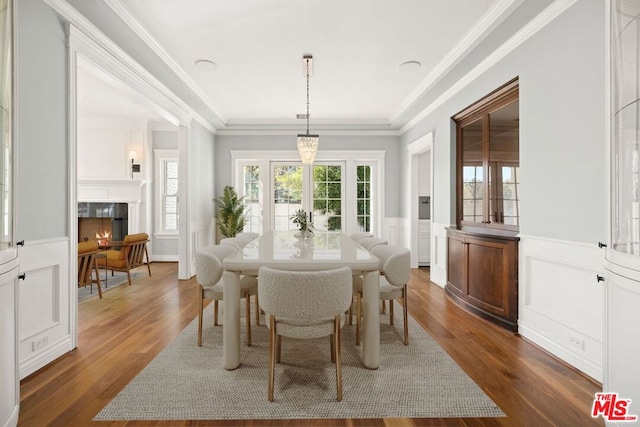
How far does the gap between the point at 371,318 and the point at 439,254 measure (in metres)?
3.11

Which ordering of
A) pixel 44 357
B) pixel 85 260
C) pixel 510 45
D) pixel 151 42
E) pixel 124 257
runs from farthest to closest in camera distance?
pixel 124 257
pixel 85 260
pixel 151 42
pixel 510 45
pixel 44 357

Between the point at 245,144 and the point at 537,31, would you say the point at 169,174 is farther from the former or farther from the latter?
the point at 537,31

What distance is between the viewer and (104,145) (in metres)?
6.40

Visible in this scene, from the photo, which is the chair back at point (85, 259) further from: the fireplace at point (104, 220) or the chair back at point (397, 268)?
the chair back at point (397, 268)

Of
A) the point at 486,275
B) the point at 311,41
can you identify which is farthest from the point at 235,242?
the point at 486,275

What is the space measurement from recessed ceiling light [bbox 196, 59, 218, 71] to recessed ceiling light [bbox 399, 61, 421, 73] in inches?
89.2

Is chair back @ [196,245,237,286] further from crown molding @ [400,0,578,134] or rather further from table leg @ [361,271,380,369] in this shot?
crown molding @ [400,0,578,134]

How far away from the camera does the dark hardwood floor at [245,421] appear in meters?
1.77

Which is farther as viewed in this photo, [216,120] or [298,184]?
[298,184]

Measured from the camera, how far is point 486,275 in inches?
135

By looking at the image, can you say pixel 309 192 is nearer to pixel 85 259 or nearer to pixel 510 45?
pixel 85 259

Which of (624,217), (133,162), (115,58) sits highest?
(115,58)

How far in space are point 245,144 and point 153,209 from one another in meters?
2.37

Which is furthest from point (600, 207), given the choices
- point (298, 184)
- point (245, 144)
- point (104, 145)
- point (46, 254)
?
point (104, 145)
